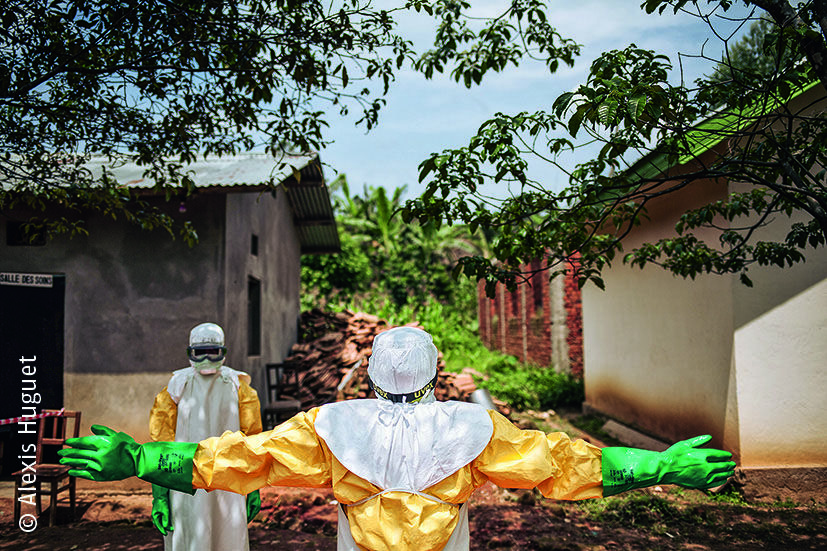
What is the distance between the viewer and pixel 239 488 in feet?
7.54

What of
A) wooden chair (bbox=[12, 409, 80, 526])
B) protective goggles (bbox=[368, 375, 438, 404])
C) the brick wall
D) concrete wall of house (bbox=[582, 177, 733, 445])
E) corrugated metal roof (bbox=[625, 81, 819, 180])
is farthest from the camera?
the brick wall

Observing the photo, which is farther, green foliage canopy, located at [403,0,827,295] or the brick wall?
the brick wall

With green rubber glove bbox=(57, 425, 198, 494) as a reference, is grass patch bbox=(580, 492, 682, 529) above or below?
below

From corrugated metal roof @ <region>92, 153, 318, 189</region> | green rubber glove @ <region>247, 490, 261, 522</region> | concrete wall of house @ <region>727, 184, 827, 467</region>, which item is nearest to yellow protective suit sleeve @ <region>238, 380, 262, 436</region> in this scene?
green rubber glove @ <region>247, 490, 261, 522</region>

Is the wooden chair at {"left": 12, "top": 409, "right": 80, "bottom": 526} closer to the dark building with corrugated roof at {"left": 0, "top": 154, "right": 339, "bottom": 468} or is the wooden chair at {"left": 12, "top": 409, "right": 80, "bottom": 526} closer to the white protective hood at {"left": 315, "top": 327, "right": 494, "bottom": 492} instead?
the dark building with corrugated roof at {"left": 0, "top": 154, "right": 339, "bottom": 468}

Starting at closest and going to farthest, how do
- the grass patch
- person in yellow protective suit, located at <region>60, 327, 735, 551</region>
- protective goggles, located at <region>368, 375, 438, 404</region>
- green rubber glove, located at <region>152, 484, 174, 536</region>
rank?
person in yellow protective suit, located at <region>60, 327, 735, 551</region>, protective goggles, located at <region>368, 375, 438, 404</region>, green rubber glove, located at <region>152, 484, 174, 536</region>, the grass patch

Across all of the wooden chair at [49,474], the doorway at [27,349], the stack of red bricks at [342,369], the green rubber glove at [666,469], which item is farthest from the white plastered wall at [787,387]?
the doorway at [27,349]

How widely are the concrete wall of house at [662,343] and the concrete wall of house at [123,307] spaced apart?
19.2 ft

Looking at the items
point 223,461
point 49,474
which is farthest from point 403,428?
point 49,474

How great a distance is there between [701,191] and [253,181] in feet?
17.4

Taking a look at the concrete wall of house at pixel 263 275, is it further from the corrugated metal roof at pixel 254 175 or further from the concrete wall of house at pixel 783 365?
the concrete wall of house at pixel 783 365

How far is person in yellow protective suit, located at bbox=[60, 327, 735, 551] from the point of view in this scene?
7.29ft

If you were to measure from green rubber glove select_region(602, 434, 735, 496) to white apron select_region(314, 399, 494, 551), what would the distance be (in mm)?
529

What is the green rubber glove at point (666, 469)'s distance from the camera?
2.29m
